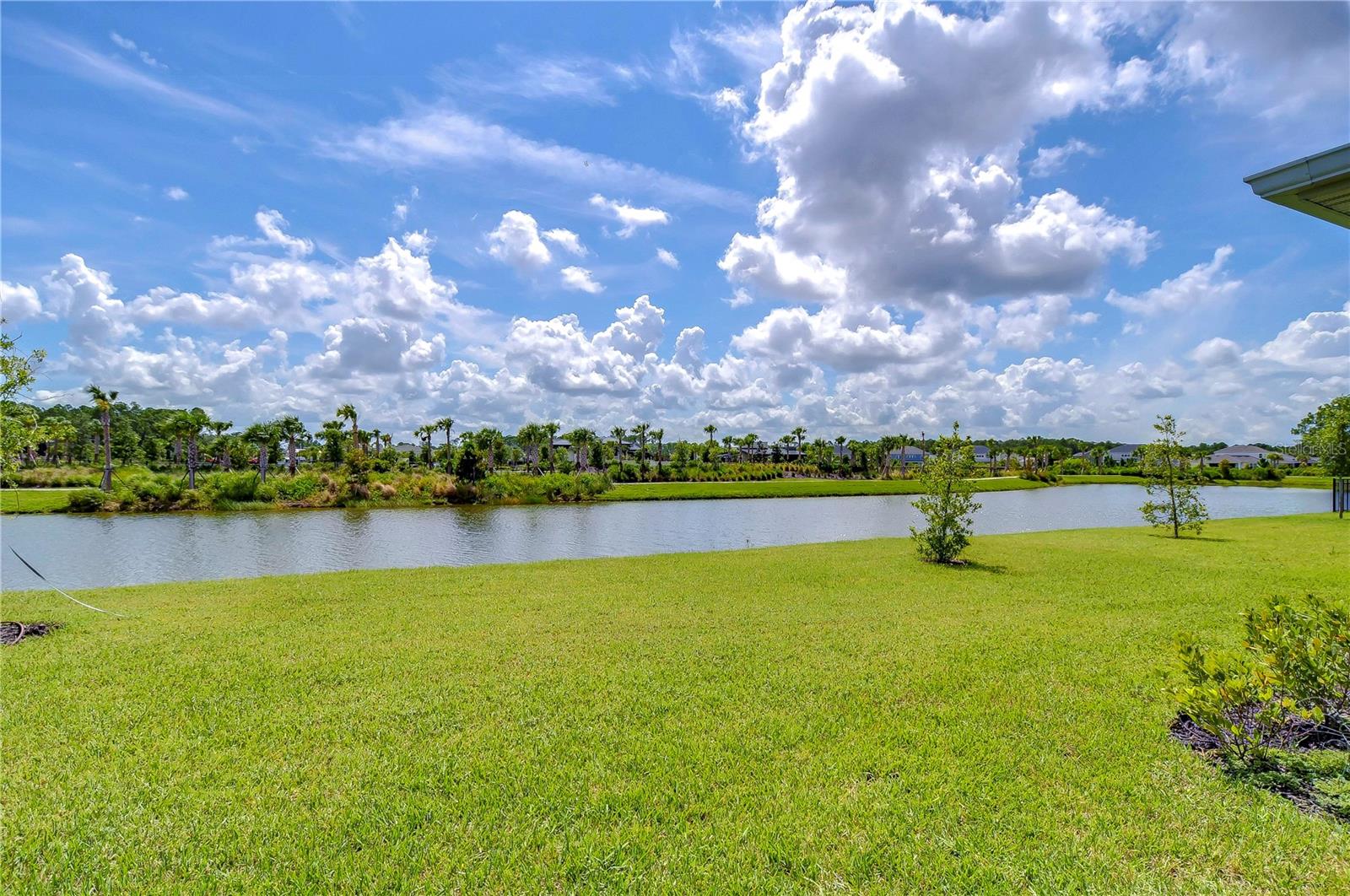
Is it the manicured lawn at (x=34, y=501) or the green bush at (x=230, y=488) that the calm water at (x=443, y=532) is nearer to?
the green bush at (x=230, y=488)

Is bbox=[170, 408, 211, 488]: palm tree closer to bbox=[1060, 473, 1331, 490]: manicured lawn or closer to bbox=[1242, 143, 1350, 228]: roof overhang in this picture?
bbox=[1242, 143, 1350, 228]: roof overhang

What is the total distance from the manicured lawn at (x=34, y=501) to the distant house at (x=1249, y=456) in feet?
426

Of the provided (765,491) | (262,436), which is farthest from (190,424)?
(765,491)

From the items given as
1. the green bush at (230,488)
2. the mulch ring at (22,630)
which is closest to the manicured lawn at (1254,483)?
the mulch ring at (22,630)

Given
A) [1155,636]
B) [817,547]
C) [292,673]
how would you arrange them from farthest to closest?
[817,547] < [1155,636] < [292,673]

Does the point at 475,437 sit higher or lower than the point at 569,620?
higher

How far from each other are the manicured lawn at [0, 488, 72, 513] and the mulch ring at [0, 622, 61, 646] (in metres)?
30.7

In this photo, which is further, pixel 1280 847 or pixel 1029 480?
pixel 1029 480

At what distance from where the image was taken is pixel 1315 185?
3.34m

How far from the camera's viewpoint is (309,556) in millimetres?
16703

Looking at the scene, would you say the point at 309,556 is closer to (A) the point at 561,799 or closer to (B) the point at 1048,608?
(A) the point at 561,799

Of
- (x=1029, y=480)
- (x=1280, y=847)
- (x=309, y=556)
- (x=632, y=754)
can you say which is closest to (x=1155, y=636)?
(x=1280, y=847)

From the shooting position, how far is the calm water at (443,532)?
50.5 feet

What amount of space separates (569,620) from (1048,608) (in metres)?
6.84
